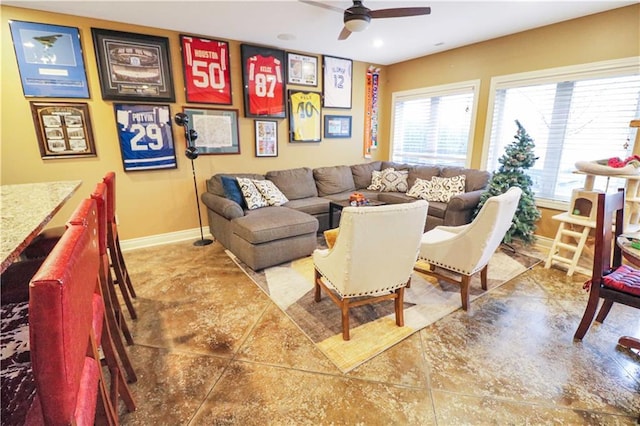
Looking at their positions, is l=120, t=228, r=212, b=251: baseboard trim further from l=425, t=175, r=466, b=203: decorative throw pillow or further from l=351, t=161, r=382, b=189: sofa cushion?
l=425, t=175, r=466, b=203: decorative throw pillow

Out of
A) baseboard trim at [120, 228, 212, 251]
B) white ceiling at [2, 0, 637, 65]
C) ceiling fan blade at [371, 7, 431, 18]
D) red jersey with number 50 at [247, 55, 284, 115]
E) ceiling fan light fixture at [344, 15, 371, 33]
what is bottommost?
baseboard trim at [120, 228, 212, 251]

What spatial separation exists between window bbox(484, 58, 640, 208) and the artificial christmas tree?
1.26 ft

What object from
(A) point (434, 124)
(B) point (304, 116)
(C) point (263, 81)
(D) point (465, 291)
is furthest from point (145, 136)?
(A) point (434, 124)

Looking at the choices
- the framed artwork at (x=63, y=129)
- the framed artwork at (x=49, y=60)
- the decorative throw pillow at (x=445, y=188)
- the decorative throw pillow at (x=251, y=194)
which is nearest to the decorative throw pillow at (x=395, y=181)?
the decorative throw pillow at (x=445, y=188)

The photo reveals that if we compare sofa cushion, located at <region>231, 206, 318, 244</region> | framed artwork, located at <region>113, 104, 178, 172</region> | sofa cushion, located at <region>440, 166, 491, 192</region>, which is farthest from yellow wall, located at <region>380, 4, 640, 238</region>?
framed artwork, located at <region>113, 104, 178, 172</region>

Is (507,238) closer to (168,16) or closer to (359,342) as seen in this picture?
(359,342)

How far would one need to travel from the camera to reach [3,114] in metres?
2.92

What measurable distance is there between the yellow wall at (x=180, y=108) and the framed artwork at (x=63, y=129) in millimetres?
62

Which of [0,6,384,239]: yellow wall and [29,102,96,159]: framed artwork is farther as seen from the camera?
[29,102,96,159]: framed artwork

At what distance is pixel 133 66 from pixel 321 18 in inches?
85.5

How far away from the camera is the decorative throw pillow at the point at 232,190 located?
3578mm

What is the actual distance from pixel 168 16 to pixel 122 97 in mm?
1018

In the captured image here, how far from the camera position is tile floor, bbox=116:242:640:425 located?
1.54 m

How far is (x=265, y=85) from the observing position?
4.21 metres
